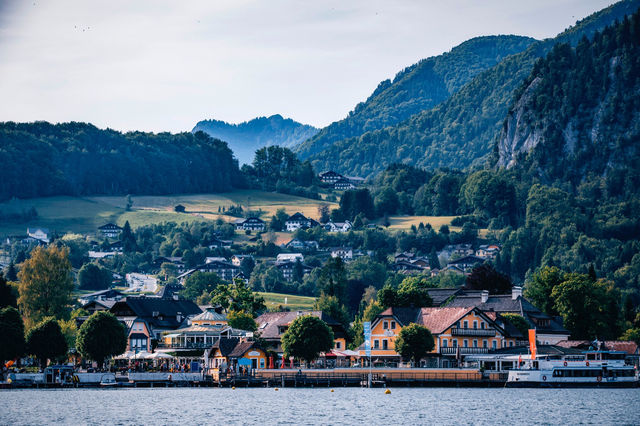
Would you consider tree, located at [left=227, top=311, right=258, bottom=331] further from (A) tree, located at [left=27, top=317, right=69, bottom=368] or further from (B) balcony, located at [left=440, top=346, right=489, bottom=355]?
(B) balcony, located at [left=440, top=346, right=489, bottom=355]

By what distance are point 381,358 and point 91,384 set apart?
112ft

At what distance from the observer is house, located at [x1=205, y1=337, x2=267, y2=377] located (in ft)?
407

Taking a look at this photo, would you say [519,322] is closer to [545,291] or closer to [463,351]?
[463,351]

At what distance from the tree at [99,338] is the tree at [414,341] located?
1253 inches

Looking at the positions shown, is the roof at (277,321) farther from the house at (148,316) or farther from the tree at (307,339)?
the tree at (307,339)

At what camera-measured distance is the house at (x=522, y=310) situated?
13750 cm

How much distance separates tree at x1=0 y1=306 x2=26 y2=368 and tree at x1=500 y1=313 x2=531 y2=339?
5639 cm

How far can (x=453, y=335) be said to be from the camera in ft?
418

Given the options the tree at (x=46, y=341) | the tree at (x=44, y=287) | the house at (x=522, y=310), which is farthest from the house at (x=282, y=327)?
the tree at (x=44, y=287)

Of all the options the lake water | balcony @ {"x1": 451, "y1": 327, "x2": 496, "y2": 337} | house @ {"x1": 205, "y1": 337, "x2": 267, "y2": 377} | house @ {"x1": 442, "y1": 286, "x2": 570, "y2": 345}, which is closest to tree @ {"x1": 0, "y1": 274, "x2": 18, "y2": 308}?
house @ {"x1": 205, "y1": 337, "x2": 267, "y2": 377}

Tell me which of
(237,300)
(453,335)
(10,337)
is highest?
(237,300)

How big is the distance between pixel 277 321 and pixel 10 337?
122 ft

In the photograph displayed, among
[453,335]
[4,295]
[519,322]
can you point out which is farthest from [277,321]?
[4,295]

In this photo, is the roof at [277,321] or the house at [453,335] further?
the roof at [277,321]
